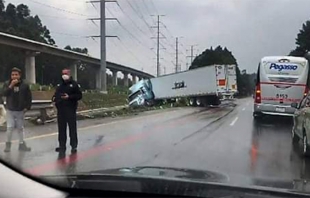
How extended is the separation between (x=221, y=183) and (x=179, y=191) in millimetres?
390

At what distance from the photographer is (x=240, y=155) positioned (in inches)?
481

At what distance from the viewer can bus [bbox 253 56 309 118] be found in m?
22.5

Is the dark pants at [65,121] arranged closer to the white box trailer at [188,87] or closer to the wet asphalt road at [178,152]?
the wet asphalt road at [178,152]

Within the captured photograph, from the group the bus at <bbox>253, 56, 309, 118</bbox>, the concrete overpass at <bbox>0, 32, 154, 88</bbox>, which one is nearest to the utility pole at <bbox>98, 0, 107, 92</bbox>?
the concrete overpass at <bbox>0, 32, 154, 88</bbox>

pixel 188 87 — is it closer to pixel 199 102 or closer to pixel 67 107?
pixel 199 102

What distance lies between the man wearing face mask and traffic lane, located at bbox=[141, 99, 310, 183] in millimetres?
1902

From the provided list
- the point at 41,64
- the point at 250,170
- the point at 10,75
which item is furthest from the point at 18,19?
the point at 250,170

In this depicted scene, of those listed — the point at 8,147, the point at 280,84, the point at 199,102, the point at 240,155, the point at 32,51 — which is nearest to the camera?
the point at 8,147

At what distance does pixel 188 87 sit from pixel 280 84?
27540 mm

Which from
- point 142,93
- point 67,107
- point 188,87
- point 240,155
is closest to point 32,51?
point 67,107

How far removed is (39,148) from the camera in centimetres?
1313

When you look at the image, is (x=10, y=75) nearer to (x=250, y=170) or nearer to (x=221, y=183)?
(x=250, y=170)

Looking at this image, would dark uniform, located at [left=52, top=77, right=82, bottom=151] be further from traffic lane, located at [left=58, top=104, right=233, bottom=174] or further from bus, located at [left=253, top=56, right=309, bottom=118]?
bus, located at [left=253, top=56, right=309, bottom=118]

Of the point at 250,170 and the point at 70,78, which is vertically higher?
the point at 70,78
